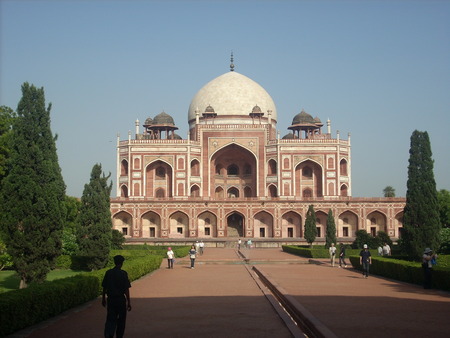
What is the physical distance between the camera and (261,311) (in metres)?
9.80

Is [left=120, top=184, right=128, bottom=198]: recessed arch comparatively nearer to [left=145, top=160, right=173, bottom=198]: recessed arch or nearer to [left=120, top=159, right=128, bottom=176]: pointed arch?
[left=120, top=159, right=128, bottom=176]: pointed arch

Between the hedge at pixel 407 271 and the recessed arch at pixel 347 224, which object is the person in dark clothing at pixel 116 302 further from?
the recessed arch at pixel 347 224

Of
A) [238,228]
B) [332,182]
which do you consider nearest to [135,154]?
[238,228]

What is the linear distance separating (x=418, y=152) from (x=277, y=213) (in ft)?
82.5

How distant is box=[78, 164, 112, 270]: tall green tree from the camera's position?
19594mm

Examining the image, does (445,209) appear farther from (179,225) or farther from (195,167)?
(195,167)

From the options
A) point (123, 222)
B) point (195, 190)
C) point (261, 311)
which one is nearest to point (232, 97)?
point (195, 190)

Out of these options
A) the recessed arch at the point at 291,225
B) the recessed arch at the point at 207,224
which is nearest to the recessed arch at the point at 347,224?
the recessed arch at the point at 291,225

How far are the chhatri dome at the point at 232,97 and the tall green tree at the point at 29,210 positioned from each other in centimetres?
3897

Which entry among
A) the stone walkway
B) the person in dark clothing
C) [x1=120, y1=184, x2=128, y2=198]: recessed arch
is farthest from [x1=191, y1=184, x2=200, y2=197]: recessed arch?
the person in dark clothing

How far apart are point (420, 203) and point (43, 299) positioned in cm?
1316

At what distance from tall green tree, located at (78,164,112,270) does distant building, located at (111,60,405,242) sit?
76.2ft

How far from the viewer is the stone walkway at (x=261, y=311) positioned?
7953mm

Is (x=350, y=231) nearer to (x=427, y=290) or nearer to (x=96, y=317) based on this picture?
(x=427, y=290)
